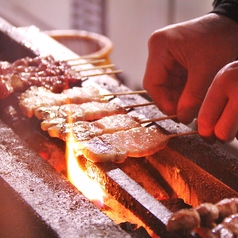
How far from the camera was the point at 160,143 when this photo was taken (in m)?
2.93

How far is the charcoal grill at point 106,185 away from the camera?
2.19 meters

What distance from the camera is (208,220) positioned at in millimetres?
2025

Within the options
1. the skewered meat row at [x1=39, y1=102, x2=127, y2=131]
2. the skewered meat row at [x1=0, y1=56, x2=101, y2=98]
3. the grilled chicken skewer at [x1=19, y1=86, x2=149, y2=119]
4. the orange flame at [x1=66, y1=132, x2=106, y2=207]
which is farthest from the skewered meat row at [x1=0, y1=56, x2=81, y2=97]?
the orange flame at [x1=66, y1=132, x2=106, y2=207]

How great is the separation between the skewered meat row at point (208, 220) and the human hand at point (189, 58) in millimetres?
1364

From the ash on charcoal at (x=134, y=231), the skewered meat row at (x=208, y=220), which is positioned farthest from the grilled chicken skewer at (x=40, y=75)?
the skewered meat row at (x=208, y=220)

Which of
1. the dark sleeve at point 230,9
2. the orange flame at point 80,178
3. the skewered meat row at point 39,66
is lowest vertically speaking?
the orange flame at point 80,178

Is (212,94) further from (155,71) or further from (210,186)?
(155,71)

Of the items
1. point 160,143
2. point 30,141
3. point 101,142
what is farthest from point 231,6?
point 30,141

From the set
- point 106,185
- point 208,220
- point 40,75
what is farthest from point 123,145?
point 40,75

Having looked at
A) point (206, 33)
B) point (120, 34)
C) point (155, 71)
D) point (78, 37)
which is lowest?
point (120, 34)

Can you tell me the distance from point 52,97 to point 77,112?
422mm

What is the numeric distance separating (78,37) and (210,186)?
5.15 meters

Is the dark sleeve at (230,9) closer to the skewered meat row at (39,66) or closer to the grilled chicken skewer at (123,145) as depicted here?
the grilled chicken skewer at (123,145)

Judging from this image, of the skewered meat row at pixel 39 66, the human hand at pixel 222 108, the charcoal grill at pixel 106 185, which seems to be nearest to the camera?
the charcoal grill at pixel 106 185
